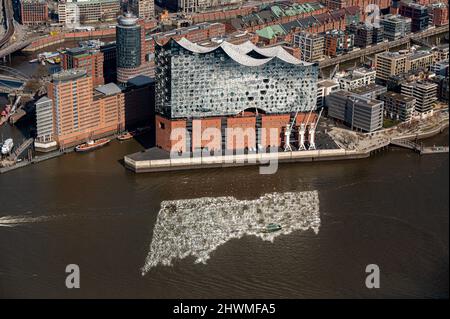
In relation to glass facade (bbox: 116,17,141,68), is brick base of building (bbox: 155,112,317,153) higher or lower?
lower

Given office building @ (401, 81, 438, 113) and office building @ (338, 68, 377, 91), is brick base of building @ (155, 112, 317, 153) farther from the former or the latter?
office building @ (401, 81, 438, 113)

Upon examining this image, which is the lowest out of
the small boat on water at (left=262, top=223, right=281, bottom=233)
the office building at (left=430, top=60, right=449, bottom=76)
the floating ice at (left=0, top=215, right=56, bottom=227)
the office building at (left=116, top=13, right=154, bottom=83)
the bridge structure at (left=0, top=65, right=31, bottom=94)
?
the floating ice at (left=0, top=215, right=56, bottom=227)

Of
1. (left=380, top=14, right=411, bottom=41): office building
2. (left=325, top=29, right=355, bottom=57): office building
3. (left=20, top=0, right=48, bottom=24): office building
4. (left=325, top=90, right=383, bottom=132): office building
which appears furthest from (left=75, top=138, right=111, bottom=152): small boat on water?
(left=20, top=0, right=48, bottom=24): office building

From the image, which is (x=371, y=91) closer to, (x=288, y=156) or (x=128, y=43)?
(x=288, y=156)

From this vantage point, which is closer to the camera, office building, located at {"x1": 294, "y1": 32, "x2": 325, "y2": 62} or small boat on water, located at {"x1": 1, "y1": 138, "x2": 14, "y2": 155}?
small boat on water, located at {"x1": 1, "y1": 138, "x2": 14, "y2": 155}

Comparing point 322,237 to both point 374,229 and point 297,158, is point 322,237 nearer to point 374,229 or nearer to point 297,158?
point 374,229

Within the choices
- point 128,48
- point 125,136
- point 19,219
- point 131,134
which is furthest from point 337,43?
point 19,219

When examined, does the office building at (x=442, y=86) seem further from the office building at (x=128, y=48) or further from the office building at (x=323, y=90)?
the office building at (x=128, y=48)
